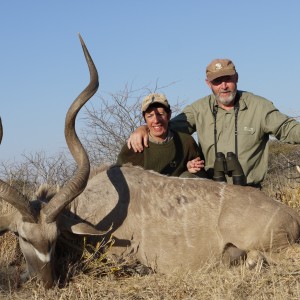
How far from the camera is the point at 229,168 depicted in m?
5.05

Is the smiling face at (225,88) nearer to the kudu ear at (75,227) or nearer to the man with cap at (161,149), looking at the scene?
the man with cap at (161,149)

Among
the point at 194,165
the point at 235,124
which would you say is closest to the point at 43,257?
the point at 194,165

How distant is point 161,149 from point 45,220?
1523mm

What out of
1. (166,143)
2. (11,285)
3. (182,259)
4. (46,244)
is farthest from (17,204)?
(166,143)

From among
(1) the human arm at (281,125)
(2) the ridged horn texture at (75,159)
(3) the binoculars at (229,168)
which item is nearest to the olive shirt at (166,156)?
(3) the binoculars at (229,168)

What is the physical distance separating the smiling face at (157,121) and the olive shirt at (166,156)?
0.24 feet

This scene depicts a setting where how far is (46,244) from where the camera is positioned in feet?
12.4

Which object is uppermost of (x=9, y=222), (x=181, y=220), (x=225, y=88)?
(x=225, y=88)

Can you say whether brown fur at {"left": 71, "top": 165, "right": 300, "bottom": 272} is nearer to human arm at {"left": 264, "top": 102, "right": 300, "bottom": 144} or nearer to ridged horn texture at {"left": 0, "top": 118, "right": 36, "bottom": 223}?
ridged horn texture at {"left": 0, "top": 118, "right": 36, "bottom": 223}

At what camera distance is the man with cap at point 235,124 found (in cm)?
541

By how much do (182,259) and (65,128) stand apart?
4.25ft

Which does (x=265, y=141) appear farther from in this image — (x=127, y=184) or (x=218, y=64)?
(x=127, y=184)

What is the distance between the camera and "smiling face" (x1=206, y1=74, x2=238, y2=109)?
5.42 metres

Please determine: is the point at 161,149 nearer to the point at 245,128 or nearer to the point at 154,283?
the point at 245,128
